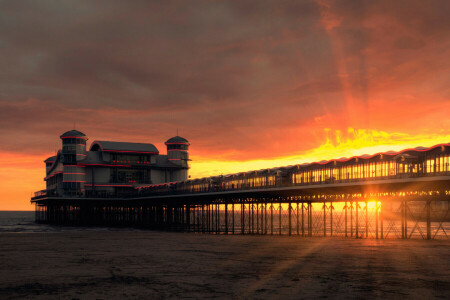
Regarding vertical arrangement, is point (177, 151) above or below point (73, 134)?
below

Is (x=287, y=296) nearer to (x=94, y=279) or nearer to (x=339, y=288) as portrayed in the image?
(x=339, y=288)

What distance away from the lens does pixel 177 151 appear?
474ft

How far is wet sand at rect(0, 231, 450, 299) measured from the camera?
21.4 metres

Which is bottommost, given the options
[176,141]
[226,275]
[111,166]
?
[226,275]

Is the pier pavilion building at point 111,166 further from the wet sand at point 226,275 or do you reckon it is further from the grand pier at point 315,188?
the wet sand at point 226,275

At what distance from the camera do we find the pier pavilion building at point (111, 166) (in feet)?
416

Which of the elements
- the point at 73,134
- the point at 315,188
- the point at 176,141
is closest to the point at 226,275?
the point at 315,188

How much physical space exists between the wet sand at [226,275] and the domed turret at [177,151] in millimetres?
105160

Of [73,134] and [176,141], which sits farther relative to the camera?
[176,141]

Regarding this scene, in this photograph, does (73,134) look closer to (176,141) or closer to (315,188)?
(176,141)

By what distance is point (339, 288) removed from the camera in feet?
73.3

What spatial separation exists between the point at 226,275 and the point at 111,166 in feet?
365

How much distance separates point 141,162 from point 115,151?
26.9ft

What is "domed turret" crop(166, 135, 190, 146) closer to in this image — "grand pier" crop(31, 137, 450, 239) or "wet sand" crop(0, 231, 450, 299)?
"grand pier" crop(31, 137, 450, 239)
